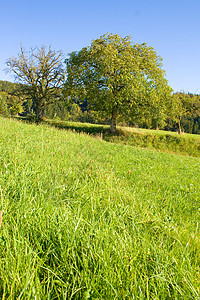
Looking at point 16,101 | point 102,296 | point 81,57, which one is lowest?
point 102,296

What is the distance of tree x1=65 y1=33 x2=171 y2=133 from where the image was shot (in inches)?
864

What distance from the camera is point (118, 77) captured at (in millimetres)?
21922

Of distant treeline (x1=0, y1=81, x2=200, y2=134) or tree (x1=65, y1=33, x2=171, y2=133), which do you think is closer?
tree (x1=65, y1=33, x2=171, y2=133)

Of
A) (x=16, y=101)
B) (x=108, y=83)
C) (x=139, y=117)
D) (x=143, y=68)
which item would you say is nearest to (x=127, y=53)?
(x=143, y=68)

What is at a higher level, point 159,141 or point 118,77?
point 118,77

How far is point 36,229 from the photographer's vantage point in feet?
7.57

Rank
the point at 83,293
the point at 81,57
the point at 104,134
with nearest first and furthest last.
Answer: the point at 83,293
the point at 81,57
the point at 104,134

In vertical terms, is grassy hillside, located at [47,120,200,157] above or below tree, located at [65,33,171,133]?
below

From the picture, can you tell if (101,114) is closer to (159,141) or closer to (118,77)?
(118,77)

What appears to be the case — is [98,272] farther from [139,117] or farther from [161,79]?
[161,79]

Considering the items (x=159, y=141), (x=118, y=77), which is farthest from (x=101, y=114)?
(x=159, y=141)

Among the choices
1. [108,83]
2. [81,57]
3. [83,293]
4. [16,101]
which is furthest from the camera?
[16,101]

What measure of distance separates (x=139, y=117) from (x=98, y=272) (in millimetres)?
25117

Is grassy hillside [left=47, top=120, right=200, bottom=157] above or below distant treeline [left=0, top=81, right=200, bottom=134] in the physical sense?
below
